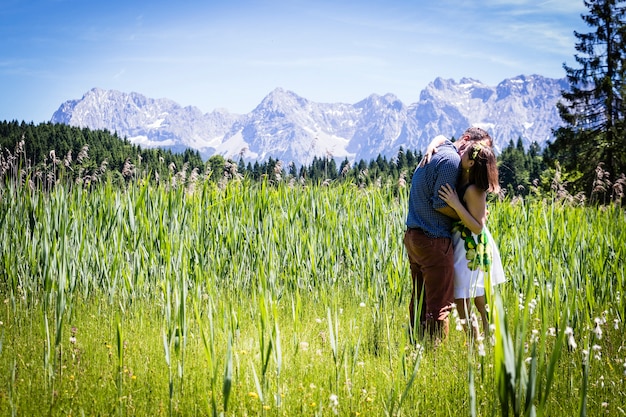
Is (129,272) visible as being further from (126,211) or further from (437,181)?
(437,181)

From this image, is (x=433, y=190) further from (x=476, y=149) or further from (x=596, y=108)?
(x=596, y=108)

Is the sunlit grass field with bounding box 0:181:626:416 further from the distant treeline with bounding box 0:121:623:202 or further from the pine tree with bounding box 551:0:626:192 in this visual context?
the pine tree with bounding box 551:0:626:192

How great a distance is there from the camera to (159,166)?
6.69 meters

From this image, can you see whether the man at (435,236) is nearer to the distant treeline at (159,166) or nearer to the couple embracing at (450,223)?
the couple embracing at (450,223)

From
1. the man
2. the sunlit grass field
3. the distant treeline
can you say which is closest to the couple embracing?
the man

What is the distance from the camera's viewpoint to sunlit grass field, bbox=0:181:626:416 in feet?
7.04

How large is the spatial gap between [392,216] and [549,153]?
Answer: 27273 mm

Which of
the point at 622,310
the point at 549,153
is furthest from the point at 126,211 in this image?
the point at 549,153

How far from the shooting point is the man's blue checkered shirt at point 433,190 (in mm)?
3248

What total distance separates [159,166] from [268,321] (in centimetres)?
534

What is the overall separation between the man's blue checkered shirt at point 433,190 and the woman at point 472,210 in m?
0.06

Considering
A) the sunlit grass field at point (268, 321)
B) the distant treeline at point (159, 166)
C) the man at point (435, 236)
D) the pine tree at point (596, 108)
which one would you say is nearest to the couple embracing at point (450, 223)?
the man at point (435, 236)

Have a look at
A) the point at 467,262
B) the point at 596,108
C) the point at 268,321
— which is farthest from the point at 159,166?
the point at 596,108

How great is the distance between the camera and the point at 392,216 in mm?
5375
